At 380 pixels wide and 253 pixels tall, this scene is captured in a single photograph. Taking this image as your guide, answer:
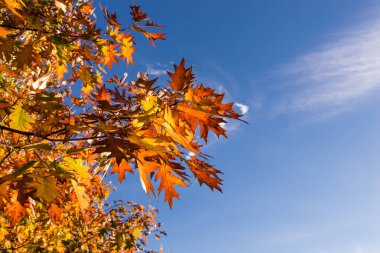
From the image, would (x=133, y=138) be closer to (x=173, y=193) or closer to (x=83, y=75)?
(x=173, y=193)

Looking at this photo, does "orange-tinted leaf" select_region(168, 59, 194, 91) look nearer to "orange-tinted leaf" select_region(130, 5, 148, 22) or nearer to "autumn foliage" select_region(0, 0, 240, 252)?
"autumn foliage" select_region(0, 0, 240, 252)

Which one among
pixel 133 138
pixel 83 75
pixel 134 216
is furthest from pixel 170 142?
pixel 134 216

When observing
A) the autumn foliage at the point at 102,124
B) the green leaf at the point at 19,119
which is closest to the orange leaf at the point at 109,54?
the autumn foliage at the point at 102,124

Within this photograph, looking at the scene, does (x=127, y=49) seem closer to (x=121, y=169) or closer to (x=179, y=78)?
(x=121, y=169)

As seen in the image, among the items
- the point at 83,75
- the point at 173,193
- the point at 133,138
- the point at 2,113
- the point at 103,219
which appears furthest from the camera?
the point at 103,219

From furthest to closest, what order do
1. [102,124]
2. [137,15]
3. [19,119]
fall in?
[137,15], [19,119], [102,124]

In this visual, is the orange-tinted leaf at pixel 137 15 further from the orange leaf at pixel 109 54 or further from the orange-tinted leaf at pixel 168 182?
the orange-tinted leaf at pixel 168 182

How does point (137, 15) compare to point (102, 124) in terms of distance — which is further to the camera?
point (137, 15)

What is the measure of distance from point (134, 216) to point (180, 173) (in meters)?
6.73

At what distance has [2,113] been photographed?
227 centimetres

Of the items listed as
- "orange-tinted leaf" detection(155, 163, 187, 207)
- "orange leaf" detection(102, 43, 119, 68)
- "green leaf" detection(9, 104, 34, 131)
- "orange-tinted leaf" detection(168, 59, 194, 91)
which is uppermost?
"orange leaf" detection(102, 43, 119, 68)

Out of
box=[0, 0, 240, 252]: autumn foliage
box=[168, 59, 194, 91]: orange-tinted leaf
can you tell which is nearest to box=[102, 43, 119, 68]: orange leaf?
box=[0, 0, 240, 252]: autumn foliage

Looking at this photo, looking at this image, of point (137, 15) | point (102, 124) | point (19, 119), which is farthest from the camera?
point (137, 15)

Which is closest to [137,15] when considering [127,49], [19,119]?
[127,49]
